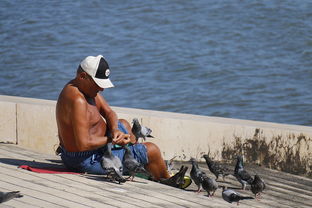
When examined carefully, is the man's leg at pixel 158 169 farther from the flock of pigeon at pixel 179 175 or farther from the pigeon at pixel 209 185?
the pigeon at pixel 209 185

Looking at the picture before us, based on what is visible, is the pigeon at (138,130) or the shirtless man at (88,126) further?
the pigeon at (138,130)

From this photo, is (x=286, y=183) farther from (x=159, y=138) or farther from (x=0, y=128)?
(x=0, y=128)

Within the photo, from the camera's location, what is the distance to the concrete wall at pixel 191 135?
8969 millimetres

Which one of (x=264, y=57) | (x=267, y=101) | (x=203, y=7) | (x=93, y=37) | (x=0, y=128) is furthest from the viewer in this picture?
(x=203, y=7)

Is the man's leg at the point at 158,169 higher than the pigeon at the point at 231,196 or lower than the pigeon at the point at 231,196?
higher

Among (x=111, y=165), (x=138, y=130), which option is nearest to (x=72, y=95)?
(x=111, y=165)

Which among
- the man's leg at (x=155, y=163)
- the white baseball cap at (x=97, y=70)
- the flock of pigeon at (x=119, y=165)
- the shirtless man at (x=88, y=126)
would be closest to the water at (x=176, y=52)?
the man's leg at (x=155, y=163)

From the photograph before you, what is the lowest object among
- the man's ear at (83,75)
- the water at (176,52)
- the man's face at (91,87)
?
the water at (176,52)

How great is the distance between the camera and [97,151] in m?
A: 7.21

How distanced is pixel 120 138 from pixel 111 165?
0.94ft

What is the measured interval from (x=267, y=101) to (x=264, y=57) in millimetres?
3717

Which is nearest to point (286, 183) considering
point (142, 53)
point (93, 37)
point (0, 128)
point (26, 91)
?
point (0, 128)

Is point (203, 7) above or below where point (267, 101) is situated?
above

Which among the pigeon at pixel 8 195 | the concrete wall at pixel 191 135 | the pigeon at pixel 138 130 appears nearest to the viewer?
the pigeon at pixel 8 195
